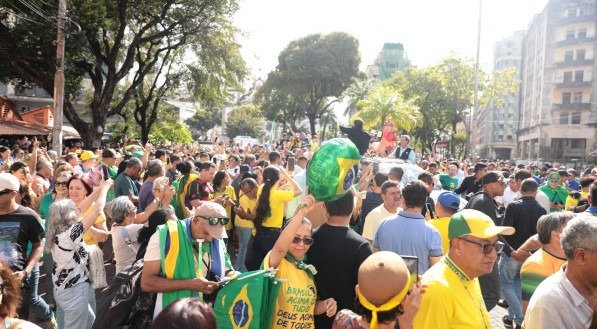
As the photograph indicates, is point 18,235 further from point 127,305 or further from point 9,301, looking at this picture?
point 9,301

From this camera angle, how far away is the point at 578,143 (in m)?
57.8

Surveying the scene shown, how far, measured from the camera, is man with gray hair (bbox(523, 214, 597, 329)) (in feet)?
8.32

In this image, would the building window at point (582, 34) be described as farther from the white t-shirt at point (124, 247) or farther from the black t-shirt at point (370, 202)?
the white t-shirt at point (124, 247)

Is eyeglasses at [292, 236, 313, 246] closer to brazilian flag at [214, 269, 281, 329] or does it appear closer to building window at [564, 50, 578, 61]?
brazilian flag at [214, 269, 281, 329]

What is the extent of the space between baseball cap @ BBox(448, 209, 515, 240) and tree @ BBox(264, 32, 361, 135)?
45.0 meters

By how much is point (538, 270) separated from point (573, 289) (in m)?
1.56

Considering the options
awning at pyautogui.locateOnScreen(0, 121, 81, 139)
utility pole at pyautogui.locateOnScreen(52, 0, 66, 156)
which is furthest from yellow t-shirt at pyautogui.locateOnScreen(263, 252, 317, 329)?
awning at pyautogui.locateOnScreen(0, 121, 81, 139)

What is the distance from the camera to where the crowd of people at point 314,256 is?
8.39ft

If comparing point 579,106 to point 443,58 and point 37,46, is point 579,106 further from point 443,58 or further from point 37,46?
point 37,46

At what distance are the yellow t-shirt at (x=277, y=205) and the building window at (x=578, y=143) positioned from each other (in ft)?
195

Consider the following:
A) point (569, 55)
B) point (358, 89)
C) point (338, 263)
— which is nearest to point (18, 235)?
point (338, 263)

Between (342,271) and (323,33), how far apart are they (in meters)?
46.5

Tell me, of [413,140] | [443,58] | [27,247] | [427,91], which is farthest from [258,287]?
[413,140]

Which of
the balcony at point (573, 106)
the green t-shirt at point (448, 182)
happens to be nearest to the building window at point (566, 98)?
the balcony at point (573, 106)
